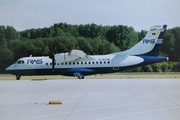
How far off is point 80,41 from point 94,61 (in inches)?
115

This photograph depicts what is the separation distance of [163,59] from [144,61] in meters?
1.95

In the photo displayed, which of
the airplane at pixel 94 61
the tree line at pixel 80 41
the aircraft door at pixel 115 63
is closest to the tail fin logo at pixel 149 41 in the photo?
the airplane at pixel 94 61

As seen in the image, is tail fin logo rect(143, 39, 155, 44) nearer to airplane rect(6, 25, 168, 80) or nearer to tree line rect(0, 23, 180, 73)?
airplane rect(6, 25, 168, 80)

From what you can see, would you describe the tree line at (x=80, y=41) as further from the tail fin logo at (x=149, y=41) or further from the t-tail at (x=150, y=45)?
the tail fin logo at (x=149, y=41)

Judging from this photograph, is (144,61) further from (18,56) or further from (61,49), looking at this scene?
(18,56)

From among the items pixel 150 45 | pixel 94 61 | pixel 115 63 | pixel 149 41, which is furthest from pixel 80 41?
pixel 150 45

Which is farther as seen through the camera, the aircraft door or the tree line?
the aircraft door

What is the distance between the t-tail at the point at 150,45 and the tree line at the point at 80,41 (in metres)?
0.67

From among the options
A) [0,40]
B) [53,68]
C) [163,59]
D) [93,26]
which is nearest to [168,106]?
[0,40]

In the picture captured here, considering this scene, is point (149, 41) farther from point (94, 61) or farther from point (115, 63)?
point (94, 61)

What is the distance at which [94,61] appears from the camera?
28734mm

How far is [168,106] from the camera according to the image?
351 inches

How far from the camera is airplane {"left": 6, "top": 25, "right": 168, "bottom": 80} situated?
93.2ft

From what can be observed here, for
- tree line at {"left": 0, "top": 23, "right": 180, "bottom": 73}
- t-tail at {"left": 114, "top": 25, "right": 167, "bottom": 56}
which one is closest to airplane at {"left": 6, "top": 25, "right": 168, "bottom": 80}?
t-tail at {"left": 114, "top": 25, "right": 167, "bottom": 56}
